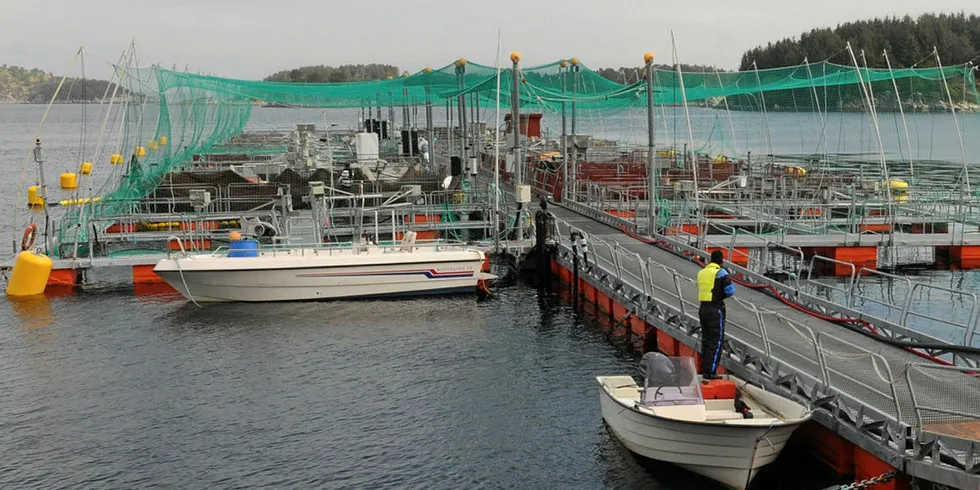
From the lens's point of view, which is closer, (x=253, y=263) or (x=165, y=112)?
(x=253, y=263)

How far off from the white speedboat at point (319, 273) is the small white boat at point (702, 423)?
43.8 feet

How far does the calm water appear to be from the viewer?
1642 cm

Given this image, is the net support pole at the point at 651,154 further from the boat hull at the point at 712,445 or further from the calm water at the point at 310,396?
the boat hull at the point at 712,445

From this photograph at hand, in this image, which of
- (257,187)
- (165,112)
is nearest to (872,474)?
(257,187)

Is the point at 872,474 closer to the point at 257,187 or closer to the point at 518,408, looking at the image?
the point at 518,408

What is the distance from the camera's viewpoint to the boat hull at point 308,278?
28.2 m

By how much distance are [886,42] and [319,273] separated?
3147 inches

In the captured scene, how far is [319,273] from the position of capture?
1123 inches

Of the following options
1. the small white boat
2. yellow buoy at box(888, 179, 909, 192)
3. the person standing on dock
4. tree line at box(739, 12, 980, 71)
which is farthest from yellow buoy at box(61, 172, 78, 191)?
Answer: tree line at box(739, 12, 980, 71)

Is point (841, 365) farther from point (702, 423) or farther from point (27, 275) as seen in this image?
point (27, 275)

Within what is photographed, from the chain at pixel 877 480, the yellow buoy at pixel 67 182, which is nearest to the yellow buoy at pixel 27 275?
the yellow buoy at pixel 67 182

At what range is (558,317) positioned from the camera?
1060 inches

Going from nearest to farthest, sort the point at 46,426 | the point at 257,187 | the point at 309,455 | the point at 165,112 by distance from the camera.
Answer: the point at 309,455 < the point at 46,426 < the point at 257,187 < the point at 165,112

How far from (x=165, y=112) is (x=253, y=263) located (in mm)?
14478
